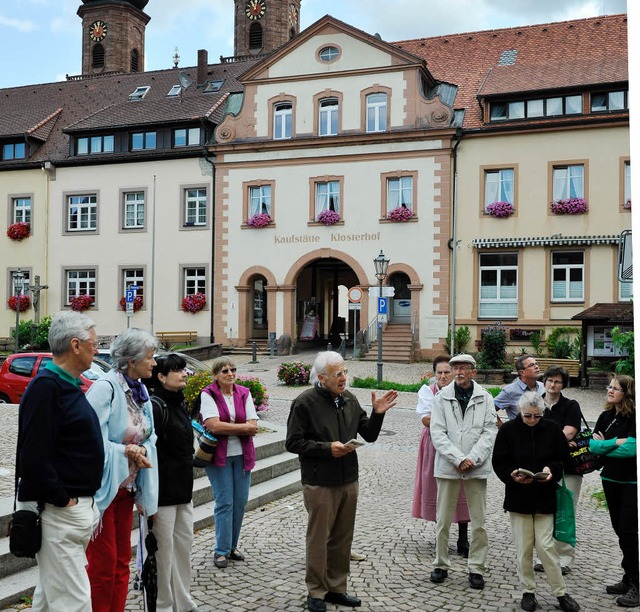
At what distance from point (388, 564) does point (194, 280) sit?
2617 centimetres

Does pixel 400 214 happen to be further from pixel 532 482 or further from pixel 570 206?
pixel 532 482

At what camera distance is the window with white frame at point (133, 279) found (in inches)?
1294

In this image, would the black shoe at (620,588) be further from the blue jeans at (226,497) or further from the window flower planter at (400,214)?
the window flower planter at (400,214)

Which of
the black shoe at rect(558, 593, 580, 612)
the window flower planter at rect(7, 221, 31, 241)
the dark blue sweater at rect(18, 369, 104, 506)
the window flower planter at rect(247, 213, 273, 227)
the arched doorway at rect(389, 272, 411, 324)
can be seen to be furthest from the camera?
the window flower planter at rect(7, 221, 31, 241)

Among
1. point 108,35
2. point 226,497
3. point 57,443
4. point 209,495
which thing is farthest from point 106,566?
point 108,35

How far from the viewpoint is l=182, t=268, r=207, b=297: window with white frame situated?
3212cm

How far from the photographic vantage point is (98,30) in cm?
5569

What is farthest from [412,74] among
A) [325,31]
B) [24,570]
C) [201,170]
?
[24,570]

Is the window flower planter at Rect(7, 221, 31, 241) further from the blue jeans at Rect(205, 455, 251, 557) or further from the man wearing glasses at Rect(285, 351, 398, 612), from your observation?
the man wearing glasses at Rect(285, 351, 398, 612)

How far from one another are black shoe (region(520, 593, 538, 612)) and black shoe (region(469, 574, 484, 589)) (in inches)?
18.2

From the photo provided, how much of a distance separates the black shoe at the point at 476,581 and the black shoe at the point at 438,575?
22 cm

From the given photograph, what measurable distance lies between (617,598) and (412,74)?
1015 inches

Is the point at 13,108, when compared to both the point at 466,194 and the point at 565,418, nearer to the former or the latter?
the point at 466,194

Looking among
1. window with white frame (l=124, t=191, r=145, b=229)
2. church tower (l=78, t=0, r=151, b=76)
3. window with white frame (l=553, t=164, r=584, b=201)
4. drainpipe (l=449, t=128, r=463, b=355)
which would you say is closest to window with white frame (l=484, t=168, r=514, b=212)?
drainpipe (l=449, t=128, r=463, b=355)
